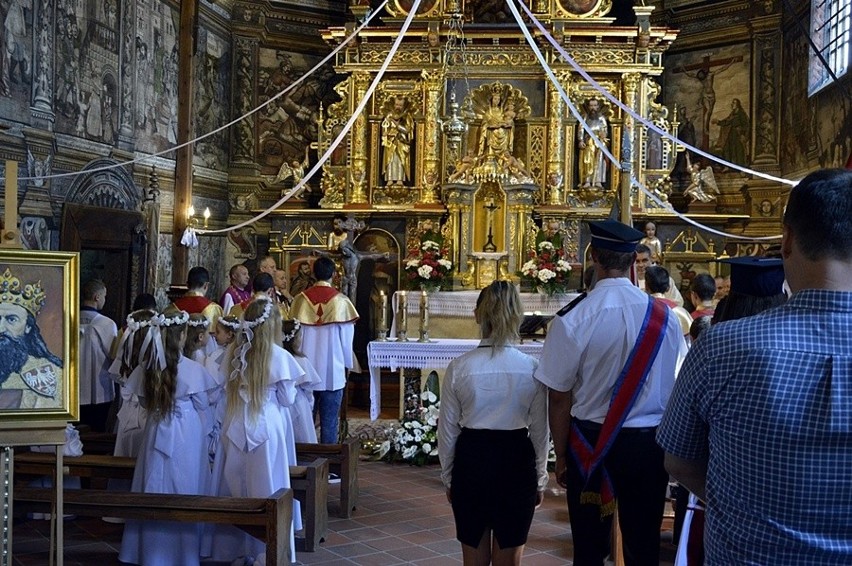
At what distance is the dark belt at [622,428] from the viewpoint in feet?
14.0

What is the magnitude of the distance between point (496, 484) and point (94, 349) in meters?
5.15

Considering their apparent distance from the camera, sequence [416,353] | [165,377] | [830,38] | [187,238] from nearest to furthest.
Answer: [165,377] → [416,353] → [187,238] → [830,38]

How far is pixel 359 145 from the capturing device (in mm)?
16641

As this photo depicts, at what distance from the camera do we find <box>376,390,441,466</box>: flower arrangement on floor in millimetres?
9820

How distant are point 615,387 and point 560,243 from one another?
1060 centimetres

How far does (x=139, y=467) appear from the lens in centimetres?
619

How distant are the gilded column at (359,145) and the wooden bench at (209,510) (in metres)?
11.3

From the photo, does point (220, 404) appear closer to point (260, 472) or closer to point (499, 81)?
point (260, 472)

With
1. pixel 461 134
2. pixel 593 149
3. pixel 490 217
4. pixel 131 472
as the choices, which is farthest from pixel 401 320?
pixel 593 149

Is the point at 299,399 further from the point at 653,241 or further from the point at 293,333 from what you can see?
the point at 653,241

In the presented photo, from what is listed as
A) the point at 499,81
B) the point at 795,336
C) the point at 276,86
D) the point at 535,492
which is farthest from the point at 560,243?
the point at 795,336

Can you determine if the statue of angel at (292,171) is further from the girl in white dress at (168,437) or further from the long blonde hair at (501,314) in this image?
the long blonde hair at (501,314)

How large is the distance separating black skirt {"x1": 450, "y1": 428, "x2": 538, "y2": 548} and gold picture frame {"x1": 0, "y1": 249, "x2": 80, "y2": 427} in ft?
6.57

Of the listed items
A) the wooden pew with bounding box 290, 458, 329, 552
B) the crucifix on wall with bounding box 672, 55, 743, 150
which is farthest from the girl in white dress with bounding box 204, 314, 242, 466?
the crucifix on wall with bounding box 672, 55, 743, 150
